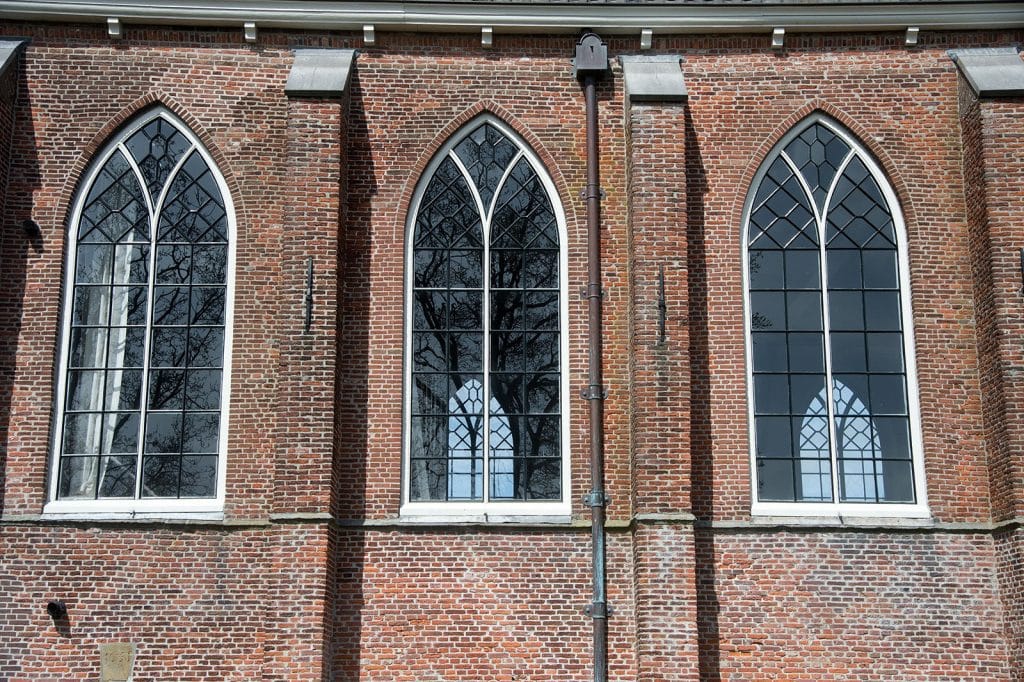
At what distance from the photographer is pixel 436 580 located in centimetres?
1271

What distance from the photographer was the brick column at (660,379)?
39.9 ft

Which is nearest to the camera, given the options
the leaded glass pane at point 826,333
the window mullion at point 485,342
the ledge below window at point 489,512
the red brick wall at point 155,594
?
the red brick wall at point 155,594

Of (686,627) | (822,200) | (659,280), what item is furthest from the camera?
(822,200)

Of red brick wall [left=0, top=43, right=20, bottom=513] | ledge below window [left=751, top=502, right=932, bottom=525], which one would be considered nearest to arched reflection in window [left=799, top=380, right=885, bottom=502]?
ledge below window [left=751, top=502, right=932, bottom=525]

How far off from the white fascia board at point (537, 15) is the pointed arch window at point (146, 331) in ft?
4.43

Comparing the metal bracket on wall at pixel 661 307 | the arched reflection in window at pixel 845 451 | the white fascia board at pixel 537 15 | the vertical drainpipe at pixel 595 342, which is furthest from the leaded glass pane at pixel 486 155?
the arched reflection in window at pixel 845 451

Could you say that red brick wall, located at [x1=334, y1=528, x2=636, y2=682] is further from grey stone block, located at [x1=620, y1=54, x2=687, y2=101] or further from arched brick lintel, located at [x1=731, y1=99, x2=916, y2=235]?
grey stone block, located at [x1=620, y1=54, x2=687, y2=101]

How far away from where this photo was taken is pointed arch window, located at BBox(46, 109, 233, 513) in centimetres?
1309

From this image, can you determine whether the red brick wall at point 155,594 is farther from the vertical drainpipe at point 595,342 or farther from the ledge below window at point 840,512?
the ledge below window at point 840,512

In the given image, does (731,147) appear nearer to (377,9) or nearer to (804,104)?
(804,104)

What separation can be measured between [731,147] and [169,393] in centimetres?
716

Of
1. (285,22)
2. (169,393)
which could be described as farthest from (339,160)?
(169,393)

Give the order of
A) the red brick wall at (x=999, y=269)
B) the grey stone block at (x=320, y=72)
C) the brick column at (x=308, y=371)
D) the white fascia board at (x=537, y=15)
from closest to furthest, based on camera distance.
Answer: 1. the brick column at (x=308, y=371)
2. the red brick wall at (x=999, y=269)
3. the grey stone block at (x=320, y=72)
4. the white fascia board at (x=537, y=15)

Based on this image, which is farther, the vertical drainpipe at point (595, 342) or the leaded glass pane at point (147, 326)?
the leaded glass pane at point (147, 326)
